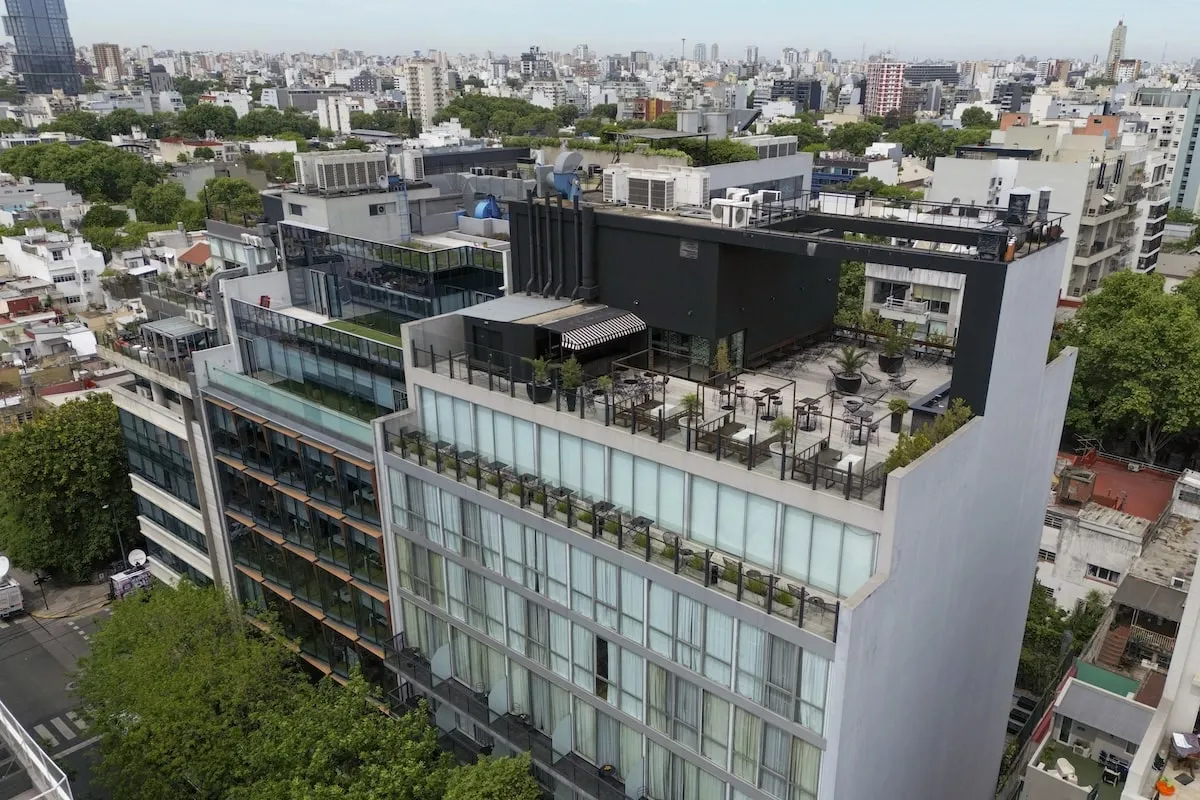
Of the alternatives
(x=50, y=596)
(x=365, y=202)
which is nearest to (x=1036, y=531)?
(x=365, y=202)

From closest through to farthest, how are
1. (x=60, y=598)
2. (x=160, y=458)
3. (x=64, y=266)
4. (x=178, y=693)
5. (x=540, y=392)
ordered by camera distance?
(x=540, y=392)
(x=178, y=693)
(x=160, y=458)
(x=60, y=598)
(x=64, y=266)

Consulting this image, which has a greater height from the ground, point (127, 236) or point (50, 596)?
point (127, 236)

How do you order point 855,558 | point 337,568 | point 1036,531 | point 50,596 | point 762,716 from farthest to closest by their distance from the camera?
point 50,596 < point 337,568 < point 1036,531 < point 762,716 < point 855,558

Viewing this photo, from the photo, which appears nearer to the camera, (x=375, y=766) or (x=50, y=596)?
(x=375, y=766)

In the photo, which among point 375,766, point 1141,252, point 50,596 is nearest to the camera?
point 375,766

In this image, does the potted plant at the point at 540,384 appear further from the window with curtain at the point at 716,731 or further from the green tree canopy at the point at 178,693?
the green tree canopy at the point at 178,693

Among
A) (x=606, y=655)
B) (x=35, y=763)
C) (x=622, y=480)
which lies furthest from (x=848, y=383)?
(x=35, y=763)

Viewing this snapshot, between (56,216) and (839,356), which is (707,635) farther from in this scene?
(56,216)

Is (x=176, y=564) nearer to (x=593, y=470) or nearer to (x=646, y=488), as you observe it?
(x=593, y=470)
